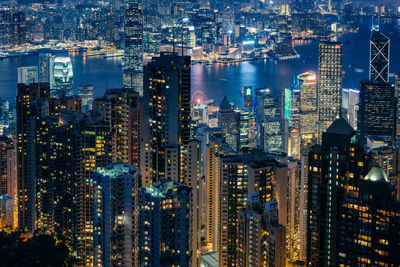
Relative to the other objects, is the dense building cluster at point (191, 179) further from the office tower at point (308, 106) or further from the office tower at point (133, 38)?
the office tower at point (133, 38)

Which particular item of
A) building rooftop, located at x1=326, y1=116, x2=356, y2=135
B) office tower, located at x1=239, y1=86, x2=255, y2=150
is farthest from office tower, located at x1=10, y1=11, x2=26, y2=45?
building rooftop, located at x1=326, y1=116, x2=356, y2=135

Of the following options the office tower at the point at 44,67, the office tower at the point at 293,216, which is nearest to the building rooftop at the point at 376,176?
the office tower at the point at 293,216

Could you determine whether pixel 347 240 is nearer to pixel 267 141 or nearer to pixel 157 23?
pixel 267 141

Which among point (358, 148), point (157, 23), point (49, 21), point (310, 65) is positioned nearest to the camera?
point (358, 148)

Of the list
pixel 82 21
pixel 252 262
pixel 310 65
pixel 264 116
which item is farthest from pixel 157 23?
pixel 252 262

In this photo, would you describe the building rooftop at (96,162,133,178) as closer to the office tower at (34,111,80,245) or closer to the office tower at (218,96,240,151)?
the office tower at (34,111,80,245)

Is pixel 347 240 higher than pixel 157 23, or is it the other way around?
pixel 157 23
